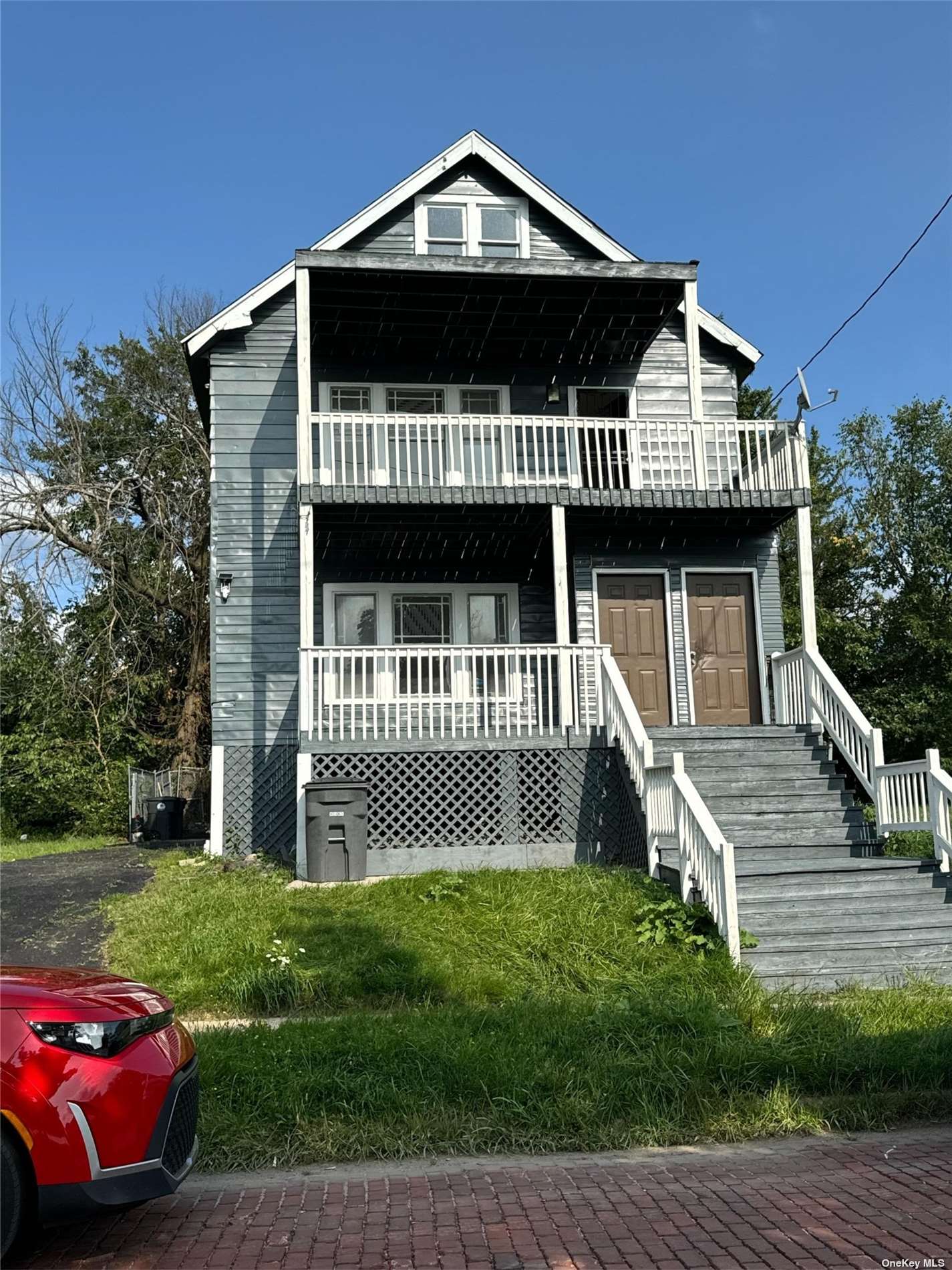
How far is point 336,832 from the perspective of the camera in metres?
13.7

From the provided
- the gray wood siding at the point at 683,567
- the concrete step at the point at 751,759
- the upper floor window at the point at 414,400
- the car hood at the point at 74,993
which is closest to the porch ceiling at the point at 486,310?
the upper floor window at the point at 414,400

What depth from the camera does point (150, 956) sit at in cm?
1001

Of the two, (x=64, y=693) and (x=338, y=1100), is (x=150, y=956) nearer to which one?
(x=338, y=1100)

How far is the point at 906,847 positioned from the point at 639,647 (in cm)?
485

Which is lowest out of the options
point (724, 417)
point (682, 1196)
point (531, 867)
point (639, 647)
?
point (682, 1196)

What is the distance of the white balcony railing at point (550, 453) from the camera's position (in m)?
15.7

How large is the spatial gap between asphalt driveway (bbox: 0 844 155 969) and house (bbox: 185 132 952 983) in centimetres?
210

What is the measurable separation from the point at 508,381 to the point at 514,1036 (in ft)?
41.3

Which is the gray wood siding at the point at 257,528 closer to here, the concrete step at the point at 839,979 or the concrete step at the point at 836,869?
the concrete step at the point at 836,869

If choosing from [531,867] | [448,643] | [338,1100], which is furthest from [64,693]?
[338,1100]

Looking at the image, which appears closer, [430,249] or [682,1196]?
[682,1196]

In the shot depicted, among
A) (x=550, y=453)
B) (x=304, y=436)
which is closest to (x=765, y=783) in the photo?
(x=550, y=453)

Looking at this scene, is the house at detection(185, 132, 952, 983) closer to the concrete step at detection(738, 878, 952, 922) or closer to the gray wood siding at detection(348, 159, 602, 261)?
the gray wood siding at detection(348, 159, 602, 261)

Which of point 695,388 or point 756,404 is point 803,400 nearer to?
point 695,388
